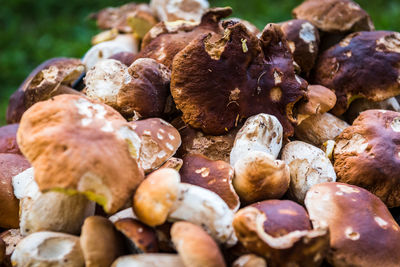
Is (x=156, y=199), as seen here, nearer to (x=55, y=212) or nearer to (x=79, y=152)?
(x=79, y=152)

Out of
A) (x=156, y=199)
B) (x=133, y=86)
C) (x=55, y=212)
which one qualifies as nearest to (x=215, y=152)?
(x=133, y=86)

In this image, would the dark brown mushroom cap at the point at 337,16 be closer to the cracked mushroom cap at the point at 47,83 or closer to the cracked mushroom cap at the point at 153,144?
the cracked mushroom cap at the point at 153,144

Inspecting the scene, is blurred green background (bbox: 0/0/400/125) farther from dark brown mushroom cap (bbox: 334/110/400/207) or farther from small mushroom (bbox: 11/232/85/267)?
small mushroom (bbox: 11/232/85/267)

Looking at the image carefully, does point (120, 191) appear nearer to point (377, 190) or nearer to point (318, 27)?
point (377, 190)

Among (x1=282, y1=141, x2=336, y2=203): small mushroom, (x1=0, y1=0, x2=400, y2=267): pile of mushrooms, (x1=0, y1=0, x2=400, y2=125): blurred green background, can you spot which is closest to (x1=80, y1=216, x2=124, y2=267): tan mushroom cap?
(x1=0, y1=0, x2=400, y2=267): pile of mushrooms

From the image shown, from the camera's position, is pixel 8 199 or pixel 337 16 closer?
pixel 8 199

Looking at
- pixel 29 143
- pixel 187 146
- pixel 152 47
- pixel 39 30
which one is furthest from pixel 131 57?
pixel 39 30
